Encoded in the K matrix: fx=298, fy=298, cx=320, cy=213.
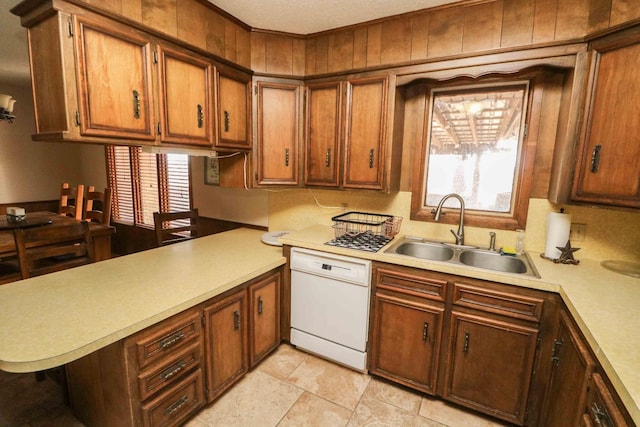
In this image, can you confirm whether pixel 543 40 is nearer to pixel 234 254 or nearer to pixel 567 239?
pixel 567 239

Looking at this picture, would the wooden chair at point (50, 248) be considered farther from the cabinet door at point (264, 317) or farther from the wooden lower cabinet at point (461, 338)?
the wooden lower cabinet at point (461, 338)

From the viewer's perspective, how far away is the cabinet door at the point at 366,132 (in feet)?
6.89

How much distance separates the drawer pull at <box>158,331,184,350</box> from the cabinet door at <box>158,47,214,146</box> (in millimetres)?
1068

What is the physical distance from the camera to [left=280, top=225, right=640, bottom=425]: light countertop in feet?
2.90

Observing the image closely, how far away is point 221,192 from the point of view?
10.1 feet

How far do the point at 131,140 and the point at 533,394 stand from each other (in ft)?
8.28

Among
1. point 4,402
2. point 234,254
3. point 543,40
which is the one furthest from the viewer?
point 234,254

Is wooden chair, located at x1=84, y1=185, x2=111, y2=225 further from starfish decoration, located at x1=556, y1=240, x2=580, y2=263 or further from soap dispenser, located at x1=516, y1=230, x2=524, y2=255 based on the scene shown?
starfish decoration, located at x1=556, y1=240, x2=580, y2=263

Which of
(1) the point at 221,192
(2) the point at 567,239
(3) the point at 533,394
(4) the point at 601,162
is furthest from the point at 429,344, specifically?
(1) the point at 221,192

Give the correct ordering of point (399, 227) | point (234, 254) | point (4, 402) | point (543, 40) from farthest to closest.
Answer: point (399, 227)
point (234, 254)
point (4, 402)
point (543, 40)

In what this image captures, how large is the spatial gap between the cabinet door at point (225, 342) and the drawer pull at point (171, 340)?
0.16 m

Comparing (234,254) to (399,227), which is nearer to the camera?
(234,254)

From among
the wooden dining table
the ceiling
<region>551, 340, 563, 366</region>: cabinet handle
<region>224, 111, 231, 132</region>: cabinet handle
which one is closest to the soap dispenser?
<region>551, 340, 563, 366</region>: cabinet handle

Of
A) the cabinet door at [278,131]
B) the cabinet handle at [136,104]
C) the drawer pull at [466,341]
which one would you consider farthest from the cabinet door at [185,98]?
the drawer pull at [466,341]
